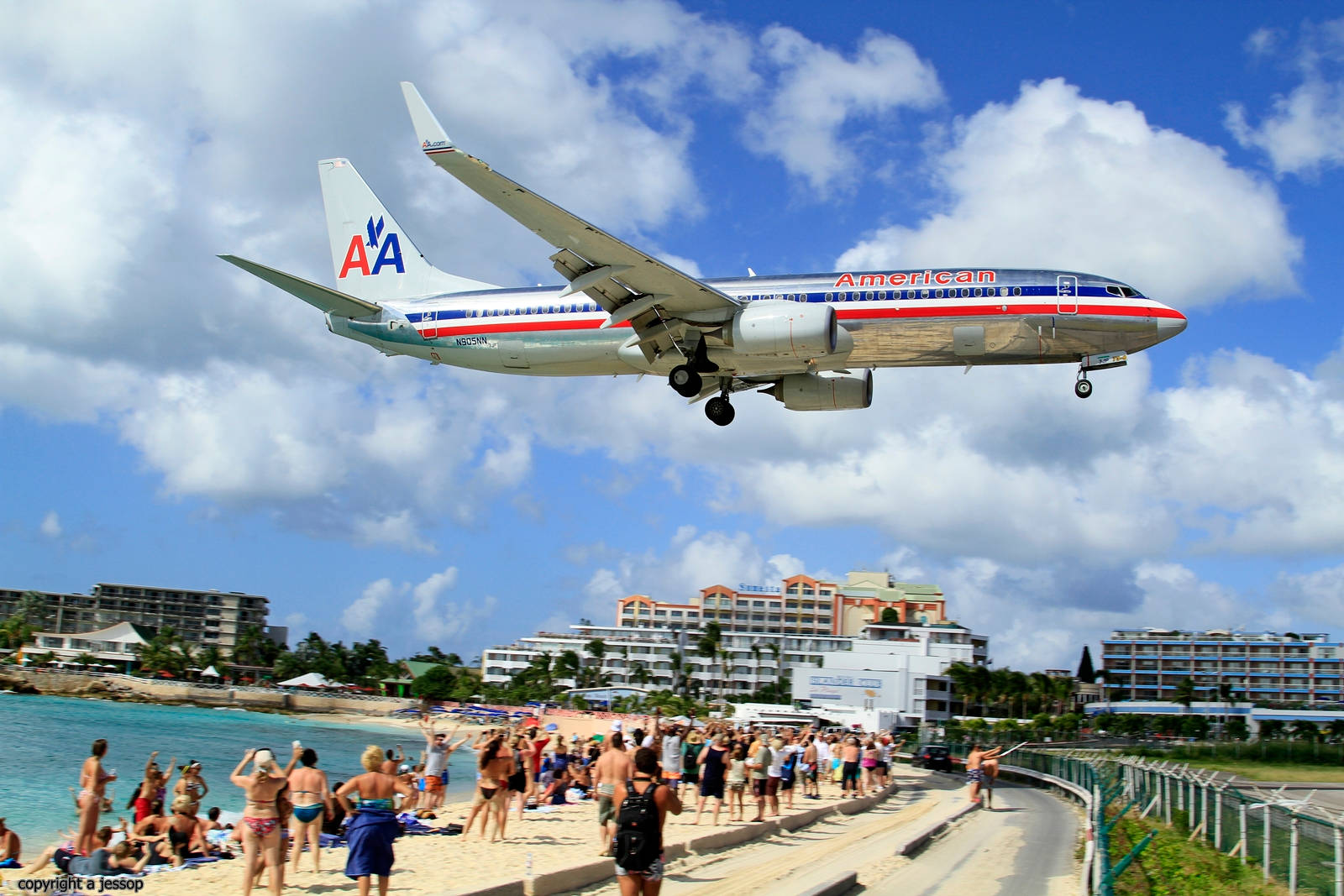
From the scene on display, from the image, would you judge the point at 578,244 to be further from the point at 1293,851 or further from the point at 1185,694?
the point at 1185,694

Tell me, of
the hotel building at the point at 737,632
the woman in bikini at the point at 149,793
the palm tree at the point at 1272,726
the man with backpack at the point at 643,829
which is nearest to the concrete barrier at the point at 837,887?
the man with backpack at the point at 643,829

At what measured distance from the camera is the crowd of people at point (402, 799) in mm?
10195

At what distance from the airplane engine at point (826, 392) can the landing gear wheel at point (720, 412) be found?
1467mm

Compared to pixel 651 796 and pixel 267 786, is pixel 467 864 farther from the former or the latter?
pixel 651 796

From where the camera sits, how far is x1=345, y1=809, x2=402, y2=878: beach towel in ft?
33.4

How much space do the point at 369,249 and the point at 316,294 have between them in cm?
619

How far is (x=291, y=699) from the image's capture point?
13900 cm

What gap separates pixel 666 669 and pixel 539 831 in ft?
421

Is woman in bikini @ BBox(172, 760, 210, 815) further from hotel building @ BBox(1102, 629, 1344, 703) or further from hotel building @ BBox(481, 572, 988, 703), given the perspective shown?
hotel building @ BBox(1102, 629, 1344, 703)

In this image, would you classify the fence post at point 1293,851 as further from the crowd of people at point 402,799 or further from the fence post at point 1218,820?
the crowd of people at point 402,799

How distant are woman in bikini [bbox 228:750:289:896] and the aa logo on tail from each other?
72.8 ft

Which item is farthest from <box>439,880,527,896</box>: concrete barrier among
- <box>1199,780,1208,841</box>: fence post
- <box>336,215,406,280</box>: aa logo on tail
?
<box>336,215,406,280</box>: aa logo on tail

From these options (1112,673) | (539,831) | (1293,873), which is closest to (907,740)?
(539,831)

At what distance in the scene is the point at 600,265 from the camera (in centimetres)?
2275
